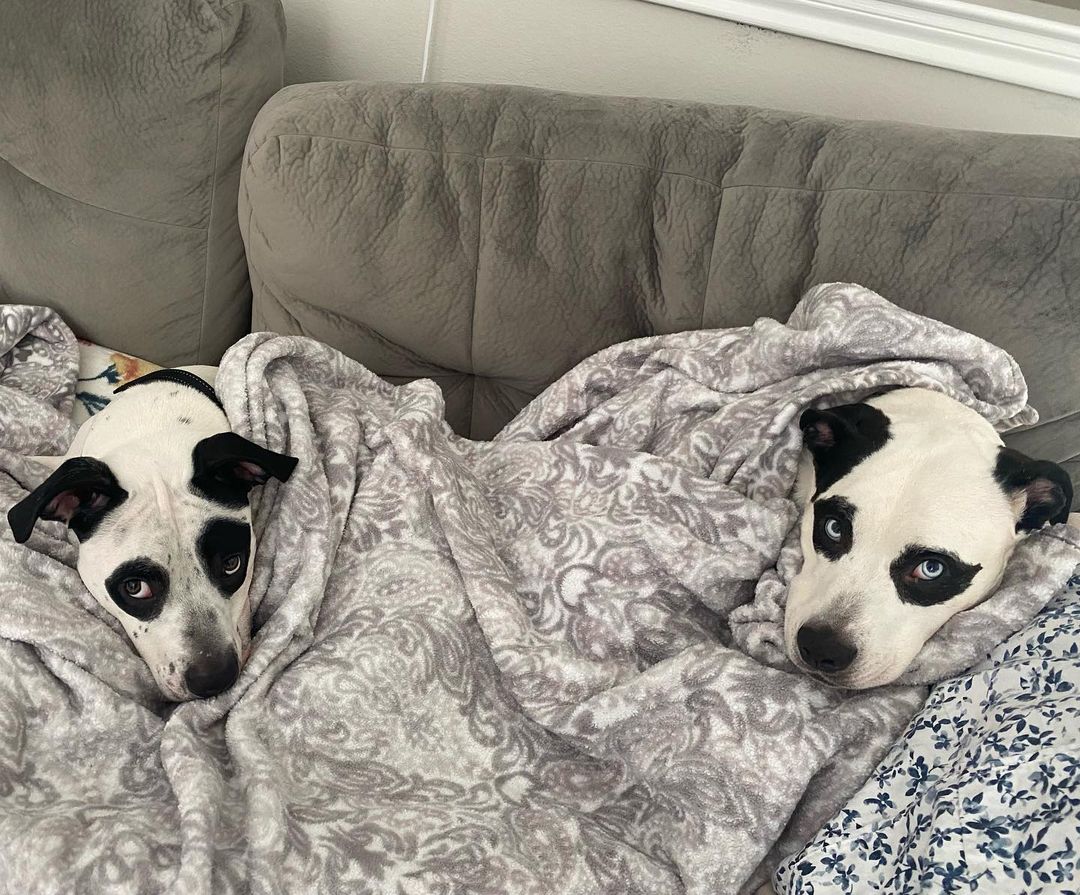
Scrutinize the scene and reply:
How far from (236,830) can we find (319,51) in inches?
68.0

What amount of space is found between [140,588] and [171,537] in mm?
87

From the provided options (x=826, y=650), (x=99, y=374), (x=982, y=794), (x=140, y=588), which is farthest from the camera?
(x=99, y=374)

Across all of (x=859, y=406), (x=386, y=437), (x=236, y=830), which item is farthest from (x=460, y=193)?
(x=236, y=830)

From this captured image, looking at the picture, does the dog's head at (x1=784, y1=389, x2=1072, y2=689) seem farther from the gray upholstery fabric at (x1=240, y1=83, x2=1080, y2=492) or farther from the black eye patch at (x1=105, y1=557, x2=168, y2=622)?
the black eye patch at (x1=105, y1=557, x2=168, y2=622)

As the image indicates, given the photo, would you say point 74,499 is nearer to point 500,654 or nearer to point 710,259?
point 500,654

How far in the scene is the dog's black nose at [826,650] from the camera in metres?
1.23

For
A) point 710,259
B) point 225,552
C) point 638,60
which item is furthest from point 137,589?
point 638,60

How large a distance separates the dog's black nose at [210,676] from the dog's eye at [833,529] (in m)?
0.91

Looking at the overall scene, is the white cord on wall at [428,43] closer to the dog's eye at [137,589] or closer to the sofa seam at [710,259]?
the sofa seam at [710,259]

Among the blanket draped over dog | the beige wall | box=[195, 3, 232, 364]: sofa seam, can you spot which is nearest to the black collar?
the blanket draped over dog

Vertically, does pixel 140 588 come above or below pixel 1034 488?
below

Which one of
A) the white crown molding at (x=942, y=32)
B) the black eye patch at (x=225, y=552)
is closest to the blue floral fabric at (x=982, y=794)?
the black eye patch at (x=225, y=552)

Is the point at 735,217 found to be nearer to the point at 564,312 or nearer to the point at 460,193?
the point at 564,312

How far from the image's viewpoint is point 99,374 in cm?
196
